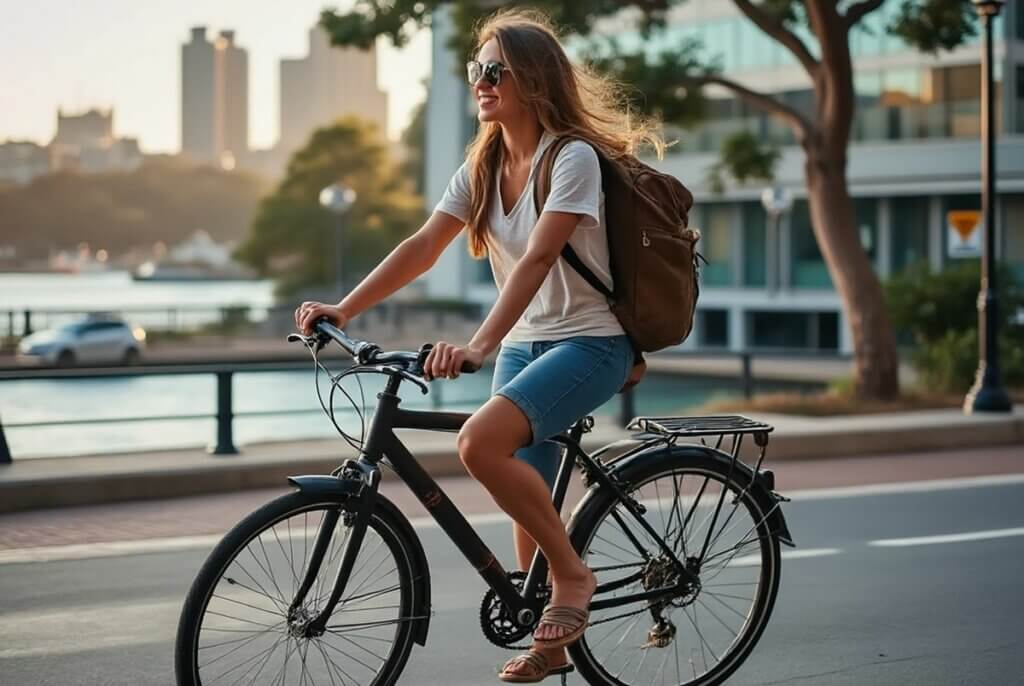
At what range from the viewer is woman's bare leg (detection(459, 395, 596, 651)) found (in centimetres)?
426

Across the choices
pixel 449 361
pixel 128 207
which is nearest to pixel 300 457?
pixel 449 361

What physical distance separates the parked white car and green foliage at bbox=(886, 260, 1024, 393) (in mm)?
26204

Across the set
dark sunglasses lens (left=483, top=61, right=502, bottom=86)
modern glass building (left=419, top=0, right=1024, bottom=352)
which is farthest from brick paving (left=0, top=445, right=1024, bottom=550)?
modern glass building (left=419, top=0, right=1024, bottom=352)

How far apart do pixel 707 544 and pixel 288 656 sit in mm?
1371

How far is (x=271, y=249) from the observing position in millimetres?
74812

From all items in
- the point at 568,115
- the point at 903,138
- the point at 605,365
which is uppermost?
the point at 903,138

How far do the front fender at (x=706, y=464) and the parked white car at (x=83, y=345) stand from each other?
1476 inches

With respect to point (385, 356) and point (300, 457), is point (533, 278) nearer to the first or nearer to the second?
point (385, 356)

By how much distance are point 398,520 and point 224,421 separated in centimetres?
720

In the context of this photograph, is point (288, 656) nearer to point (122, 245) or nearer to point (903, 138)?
point (903, 138)

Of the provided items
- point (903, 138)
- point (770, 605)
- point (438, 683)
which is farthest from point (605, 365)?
point (903, 138)

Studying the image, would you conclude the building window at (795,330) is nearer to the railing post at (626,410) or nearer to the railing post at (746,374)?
the railing post at (746,374)

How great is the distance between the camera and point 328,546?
4203mm

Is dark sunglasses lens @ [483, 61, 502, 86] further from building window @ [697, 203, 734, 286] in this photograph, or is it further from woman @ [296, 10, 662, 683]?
building window @ [697, 203, 734, 286]
